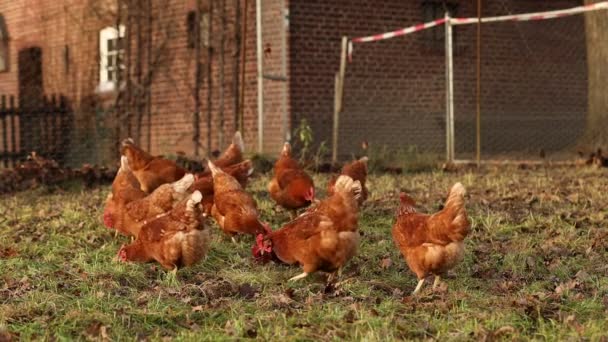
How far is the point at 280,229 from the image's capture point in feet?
21.1

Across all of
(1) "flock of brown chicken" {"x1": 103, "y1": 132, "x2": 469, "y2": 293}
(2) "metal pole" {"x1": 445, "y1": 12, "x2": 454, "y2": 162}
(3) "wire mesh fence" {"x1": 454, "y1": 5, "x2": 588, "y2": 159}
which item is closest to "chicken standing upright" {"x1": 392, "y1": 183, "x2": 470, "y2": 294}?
(1) "flock of brown chicken" {"x1": 103, "y1": 132, "x2": 469, "y2": 293}

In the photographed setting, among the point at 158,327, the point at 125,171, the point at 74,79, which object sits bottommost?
the point at 158,327

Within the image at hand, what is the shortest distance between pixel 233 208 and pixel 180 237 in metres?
1.08

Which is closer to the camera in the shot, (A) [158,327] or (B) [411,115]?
(A) [158,327]

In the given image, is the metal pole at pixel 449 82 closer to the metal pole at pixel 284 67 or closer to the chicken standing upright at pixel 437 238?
the metal pole at pixel 284 67

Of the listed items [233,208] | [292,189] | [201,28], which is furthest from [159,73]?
[233,208]

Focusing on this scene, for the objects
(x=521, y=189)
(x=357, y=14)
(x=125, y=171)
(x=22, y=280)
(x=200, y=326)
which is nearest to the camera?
(x=200, y=326)

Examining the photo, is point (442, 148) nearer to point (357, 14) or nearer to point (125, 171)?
point (357, 14)

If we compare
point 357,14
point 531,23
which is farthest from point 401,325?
point 531,23

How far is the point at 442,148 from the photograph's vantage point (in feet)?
55.2

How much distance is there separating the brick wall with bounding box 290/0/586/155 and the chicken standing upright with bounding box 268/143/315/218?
6.73 meters

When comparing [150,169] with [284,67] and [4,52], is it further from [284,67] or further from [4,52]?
[4,52]

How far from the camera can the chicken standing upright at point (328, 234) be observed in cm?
594

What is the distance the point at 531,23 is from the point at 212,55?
6033 millimetres
